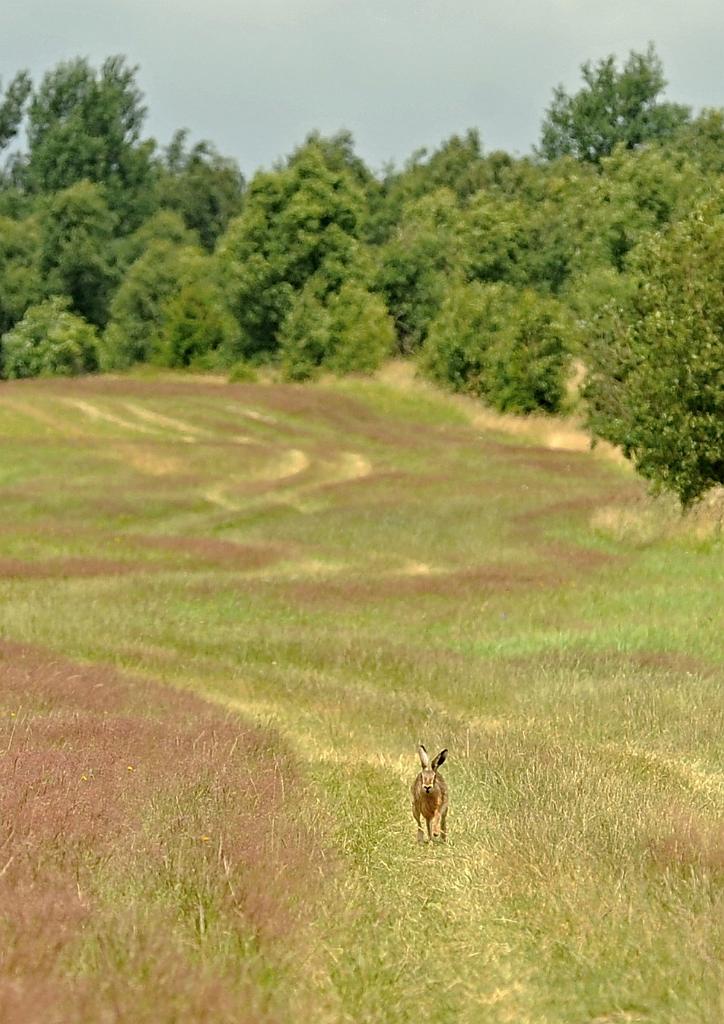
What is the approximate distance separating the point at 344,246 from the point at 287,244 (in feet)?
14.3

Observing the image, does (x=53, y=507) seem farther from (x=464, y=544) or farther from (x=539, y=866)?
(x=539, y=866)

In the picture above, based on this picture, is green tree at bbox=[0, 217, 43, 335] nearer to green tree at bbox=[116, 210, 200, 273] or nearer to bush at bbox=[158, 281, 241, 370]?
green tree at bbox=[116, 210, 200, 273]

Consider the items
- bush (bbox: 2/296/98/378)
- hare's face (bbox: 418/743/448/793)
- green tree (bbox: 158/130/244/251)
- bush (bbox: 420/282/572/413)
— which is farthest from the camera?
green tree (bbox: 158/130/244/251)

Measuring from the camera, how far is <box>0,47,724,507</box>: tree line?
281 feet

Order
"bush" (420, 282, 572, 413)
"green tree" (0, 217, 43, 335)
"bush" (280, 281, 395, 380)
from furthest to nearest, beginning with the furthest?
"green tree" (0, 217, 43, 335) < "bush" (280, 281, 395, 380) < "bush" (420, 282, 572, 413)

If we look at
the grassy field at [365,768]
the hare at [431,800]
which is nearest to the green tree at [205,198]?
the grassy field at [365,768]

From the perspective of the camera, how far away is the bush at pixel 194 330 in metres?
109

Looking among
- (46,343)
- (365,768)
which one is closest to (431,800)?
(365,768)

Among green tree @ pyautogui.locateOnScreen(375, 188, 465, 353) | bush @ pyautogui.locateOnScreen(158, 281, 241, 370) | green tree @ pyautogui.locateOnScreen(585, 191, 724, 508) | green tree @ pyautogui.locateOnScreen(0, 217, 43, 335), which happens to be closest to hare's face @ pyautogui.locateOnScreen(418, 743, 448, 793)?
green tree @ pyautogui.locateOnScreen(585, 191, 724, 508)

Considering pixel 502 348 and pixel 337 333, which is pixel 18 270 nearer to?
pixel 337 333

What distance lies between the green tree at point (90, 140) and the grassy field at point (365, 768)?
10513cm

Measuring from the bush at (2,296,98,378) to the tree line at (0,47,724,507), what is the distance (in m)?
0.22

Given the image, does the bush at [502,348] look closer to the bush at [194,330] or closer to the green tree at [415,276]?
the green tree at [415,276]

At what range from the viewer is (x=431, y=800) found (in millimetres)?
9766
